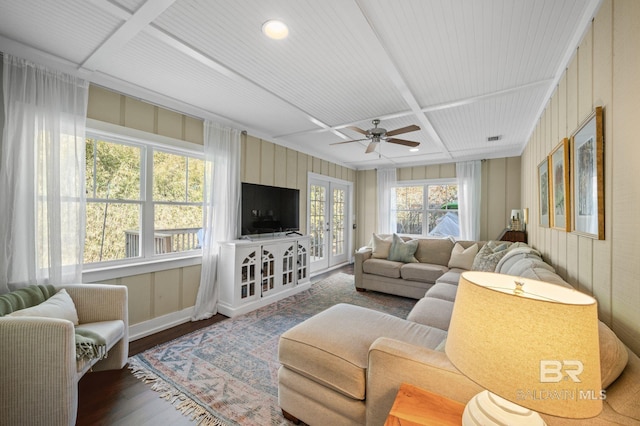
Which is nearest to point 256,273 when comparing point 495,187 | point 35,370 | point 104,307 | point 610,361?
point 104,307

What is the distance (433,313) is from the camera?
212 cm

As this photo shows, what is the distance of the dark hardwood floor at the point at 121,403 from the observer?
5.33 ft

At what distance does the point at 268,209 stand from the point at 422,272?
244 cm

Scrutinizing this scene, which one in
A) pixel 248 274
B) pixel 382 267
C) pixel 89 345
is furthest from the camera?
pixel 382 267

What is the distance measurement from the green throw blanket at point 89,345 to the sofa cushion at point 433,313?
86.4 inches

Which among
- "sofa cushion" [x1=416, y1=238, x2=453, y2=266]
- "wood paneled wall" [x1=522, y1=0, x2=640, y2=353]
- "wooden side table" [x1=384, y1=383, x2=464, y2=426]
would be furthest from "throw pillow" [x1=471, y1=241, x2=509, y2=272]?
"wooden side table" [x1=384, y1=383, x2=464, y2=426]

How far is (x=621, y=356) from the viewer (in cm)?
86

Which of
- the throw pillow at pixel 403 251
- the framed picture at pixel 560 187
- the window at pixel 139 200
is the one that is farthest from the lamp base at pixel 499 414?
the throw pillow at pixel 403 251

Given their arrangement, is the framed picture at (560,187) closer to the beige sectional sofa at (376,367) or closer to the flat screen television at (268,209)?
the beige sectional sofa at (376,367)

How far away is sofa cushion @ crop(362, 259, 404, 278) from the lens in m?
4.02

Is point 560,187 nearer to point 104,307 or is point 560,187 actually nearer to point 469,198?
point 469,198

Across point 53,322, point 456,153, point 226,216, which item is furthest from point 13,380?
point 456,153

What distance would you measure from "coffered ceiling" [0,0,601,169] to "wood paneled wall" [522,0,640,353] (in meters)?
0.30

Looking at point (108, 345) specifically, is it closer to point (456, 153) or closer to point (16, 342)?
point (16, 342)
